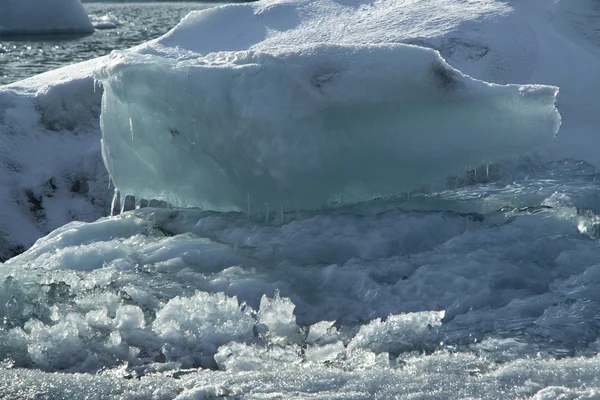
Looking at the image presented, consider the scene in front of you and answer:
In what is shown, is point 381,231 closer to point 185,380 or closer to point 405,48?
point 405,48

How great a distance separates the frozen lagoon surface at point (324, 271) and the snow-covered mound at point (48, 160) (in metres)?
0.02

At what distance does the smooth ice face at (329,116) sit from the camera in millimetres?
5438

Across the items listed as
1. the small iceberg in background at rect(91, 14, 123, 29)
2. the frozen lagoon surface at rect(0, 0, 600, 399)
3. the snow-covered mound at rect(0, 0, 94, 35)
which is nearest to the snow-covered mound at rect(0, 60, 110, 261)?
the frozen lagoon surface at rect(0, 0, 600, 399)

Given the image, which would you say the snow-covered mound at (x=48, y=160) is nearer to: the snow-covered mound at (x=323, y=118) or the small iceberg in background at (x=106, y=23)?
the snow-covered mound at (x=323, y=118)

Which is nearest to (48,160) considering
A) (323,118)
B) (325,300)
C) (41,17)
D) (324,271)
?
(323,118)

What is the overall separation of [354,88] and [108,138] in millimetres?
1974

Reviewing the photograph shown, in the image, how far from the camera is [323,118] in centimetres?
547

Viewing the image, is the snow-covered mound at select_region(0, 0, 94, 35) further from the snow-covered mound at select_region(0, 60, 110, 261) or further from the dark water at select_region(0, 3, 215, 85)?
the snow-covered mound at select_region(0, 60, 110, 261)

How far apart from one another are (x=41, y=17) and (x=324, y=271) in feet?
60.1

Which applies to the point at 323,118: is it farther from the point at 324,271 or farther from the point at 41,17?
the point at 41,17

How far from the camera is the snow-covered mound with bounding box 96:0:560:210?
5438 mm

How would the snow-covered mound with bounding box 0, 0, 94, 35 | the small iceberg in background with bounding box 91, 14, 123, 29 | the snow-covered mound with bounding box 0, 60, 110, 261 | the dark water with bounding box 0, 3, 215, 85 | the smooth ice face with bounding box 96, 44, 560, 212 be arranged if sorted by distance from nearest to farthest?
the smooth ice face with bounding box 96, 44, 560, 212 < the snow-covered mound with bounding box 0, 60, 110, 261 < the dark water with bounding box 0, 3, 215, 85 < the snow-covered mound with bounding box 0, 0, 94, 35 < the small iceberg in background with bounding box 91, 14, 123, 29

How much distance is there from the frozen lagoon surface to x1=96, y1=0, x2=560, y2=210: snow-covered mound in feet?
0.21

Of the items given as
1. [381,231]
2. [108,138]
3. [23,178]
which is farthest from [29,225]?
[381,231]
